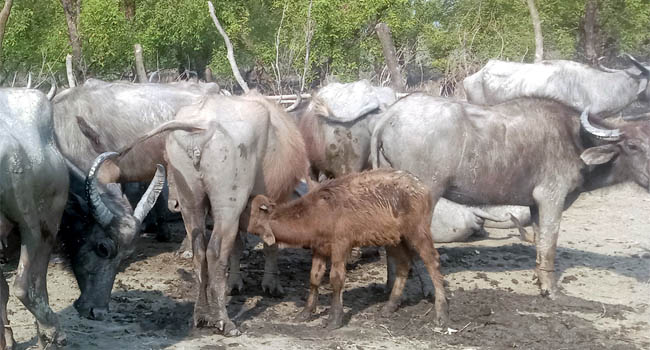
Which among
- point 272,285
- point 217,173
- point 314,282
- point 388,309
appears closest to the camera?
point 217,173

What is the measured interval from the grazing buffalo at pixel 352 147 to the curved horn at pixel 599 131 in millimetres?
2518

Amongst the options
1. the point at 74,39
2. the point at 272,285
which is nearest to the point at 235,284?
the point at 272,285

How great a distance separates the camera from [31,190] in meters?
5.21

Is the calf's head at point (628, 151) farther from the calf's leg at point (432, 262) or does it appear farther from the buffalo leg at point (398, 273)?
the buffalo leg at point (398, 273)

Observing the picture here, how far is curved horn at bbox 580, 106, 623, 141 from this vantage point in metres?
7.67

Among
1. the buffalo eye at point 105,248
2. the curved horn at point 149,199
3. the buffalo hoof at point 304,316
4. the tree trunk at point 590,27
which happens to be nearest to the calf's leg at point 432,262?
the buffalo hoof at point 304,316

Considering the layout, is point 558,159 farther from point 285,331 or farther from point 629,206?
point 629,206

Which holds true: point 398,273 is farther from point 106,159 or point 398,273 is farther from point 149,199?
point 106,159

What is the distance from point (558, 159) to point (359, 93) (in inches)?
147

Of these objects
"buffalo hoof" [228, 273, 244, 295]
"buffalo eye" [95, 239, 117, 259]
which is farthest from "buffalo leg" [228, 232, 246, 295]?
"buffalo eye" [95, 239, 117, 259]

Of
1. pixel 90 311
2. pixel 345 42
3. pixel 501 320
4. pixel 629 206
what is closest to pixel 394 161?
pixel 501 320

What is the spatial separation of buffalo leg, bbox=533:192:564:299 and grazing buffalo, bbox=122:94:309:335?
116 inches

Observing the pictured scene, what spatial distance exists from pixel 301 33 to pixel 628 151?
782 inches

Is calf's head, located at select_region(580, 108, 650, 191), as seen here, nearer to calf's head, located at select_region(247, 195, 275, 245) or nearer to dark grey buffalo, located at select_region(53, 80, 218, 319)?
calf's head, located at select_region(247, 195, 275, 245)
